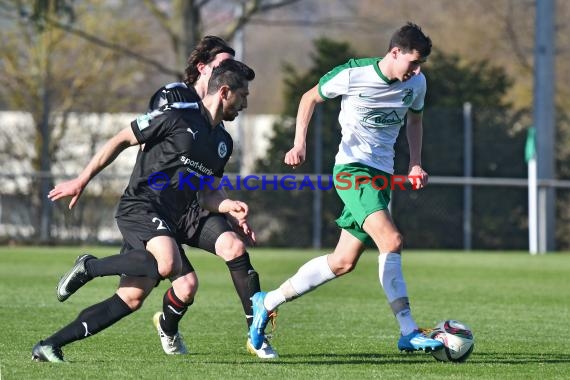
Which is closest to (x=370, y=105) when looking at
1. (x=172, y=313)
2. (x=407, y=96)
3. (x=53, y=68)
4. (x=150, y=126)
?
(x=407, y=96)

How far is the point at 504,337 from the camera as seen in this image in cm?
829

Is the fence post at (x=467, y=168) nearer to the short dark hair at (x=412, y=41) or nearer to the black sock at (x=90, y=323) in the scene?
the short dark hair at (x=412, y=41)

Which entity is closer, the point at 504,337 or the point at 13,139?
the point at 504,337

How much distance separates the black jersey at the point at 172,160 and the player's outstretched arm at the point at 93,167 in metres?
0.16

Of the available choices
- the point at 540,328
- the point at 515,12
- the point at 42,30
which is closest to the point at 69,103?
the point at 42,30

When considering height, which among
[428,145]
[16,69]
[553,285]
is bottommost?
[553,285]

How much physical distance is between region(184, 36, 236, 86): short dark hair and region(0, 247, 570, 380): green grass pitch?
1.75 meters

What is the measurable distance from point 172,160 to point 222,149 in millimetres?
335

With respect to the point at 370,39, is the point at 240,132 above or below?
below

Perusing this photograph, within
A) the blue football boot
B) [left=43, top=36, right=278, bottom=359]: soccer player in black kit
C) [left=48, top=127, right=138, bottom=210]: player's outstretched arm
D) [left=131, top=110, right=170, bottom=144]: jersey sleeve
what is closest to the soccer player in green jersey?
[left=43, top=36, right=278, bottom=359]: soccer player in black kit

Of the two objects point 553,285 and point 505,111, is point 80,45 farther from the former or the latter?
point 553,285

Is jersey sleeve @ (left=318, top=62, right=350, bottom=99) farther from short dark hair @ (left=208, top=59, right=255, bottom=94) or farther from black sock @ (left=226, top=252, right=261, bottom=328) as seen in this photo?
black sock @ (left=226, top=252, right=261, bottom=328)

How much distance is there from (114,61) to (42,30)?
23.3 ft

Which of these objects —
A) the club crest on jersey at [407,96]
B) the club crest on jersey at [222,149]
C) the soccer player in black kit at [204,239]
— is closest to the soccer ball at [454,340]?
the soccer player in black kit at [204,239]
